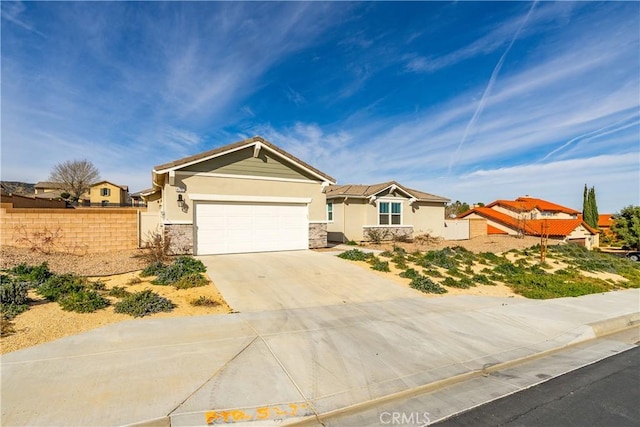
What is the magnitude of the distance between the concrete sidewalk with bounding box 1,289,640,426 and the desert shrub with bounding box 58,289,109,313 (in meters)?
0.99

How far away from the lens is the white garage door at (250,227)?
40.9 ft

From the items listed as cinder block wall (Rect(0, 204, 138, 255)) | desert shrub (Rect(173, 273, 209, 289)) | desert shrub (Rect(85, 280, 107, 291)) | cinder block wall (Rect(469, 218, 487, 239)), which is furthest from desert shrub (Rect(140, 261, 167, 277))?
cinder block wall (Rect(469, 218, 487, 239))

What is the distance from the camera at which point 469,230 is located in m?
26.5

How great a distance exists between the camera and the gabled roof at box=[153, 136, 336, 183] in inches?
469

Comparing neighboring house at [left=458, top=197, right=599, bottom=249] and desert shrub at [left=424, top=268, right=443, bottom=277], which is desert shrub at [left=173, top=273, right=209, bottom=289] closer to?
desert shrub at [left=424, top=268, right=443, bottom=277]

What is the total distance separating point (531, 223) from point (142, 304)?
3600 cm

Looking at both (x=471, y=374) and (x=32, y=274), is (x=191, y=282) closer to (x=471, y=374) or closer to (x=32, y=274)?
(x=32, y=274)

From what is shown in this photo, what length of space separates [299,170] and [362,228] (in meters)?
7.35

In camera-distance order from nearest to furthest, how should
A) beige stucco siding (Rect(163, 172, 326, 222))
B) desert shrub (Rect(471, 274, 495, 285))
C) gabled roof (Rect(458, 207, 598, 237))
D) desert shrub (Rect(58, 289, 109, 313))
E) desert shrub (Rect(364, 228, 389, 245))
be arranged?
desert shrub (Rect(58, 289, 109, 313)) < desert shrub (Rect(471, 274, 495, 285)) < beige stucco siding (Rect(163, 172, 326, 222)) < desert shrub (Rect(364, 228, 389, 245)) < gabled roof (Rect(458, 207, 598, 237))

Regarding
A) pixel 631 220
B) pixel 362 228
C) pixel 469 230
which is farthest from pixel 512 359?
pixel 631 220

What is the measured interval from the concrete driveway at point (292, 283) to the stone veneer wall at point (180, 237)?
2.95ft

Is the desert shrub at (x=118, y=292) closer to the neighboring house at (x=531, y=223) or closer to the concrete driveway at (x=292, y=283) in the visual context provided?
the concrete driveway at (x=292, y=283)

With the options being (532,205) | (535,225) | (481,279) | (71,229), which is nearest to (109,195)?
(71,229)

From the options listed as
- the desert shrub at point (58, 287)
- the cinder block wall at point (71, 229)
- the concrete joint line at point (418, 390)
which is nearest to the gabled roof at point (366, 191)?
the cinder block wall at point (71, 229)
